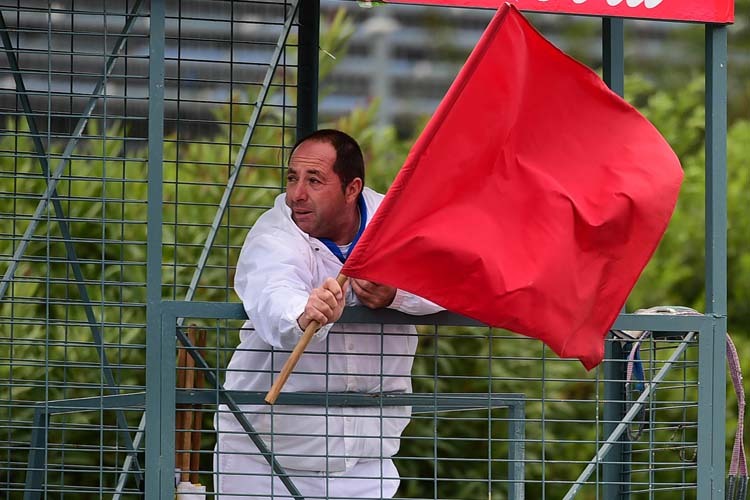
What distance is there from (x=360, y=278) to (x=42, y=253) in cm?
327

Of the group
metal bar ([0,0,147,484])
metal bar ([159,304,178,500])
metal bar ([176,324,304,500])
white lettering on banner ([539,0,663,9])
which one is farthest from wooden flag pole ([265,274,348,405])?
white lettering on banner ([539,0,663,9])

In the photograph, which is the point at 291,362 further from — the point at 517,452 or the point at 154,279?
the point at 517,452

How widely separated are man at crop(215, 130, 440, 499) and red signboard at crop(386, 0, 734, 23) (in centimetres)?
86

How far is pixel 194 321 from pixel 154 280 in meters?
2.58

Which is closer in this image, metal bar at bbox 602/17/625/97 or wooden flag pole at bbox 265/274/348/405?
wooden flag pole at bbox 265/274/348/405

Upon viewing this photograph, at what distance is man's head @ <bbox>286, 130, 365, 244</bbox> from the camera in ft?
14.4

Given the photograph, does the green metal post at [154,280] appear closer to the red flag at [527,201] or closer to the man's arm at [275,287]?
the man's arm at [275,287]

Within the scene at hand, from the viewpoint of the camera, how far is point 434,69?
37.5ft

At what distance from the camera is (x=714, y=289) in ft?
13.3

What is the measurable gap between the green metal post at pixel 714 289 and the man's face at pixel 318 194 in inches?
48.2

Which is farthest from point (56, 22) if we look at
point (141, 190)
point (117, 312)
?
point (117, 312)

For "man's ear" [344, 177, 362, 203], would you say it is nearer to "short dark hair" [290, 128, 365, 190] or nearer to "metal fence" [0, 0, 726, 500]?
"short dark hair" [290, 128, 365, 190]

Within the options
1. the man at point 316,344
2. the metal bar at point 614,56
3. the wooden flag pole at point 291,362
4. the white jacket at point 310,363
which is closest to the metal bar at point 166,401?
the man at point 316,344

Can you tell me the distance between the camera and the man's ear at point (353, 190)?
14.7 ft
